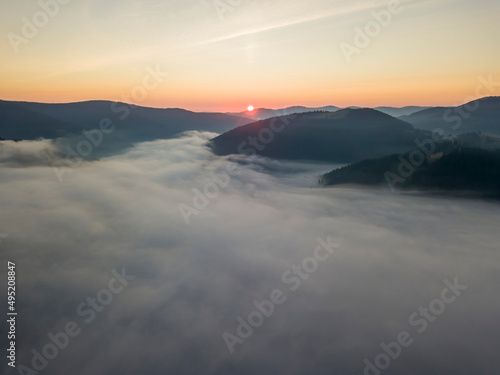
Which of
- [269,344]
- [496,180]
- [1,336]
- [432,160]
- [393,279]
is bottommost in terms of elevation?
[1,336]

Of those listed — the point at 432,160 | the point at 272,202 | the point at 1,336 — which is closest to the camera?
the point at 1,336

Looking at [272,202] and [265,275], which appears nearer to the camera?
[265,275]

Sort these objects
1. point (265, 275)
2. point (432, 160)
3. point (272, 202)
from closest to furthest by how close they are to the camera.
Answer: point (265, 275), point (432, 160), point (272, 202)

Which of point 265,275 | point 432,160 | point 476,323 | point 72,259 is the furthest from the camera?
point 432,160

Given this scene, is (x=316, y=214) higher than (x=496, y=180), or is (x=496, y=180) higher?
(x=496, y=180)

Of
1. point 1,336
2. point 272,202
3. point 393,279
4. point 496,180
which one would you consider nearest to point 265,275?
point 393,279

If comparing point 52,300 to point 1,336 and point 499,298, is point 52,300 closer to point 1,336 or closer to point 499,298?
point 1,336

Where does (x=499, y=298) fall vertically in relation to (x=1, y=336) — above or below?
above

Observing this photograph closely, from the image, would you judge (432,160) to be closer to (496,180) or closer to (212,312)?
(496,180)

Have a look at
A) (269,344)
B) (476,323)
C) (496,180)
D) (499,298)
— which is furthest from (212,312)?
(496,180)
